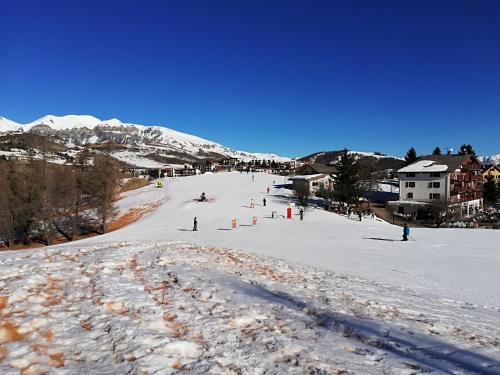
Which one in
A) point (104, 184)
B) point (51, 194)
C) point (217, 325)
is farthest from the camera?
point (104, 184)

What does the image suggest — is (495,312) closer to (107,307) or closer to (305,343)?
(305,343)

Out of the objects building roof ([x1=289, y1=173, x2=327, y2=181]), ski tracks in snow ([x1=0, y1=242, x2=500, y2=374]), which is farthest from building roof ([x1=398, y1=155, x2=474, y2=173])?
ski tracks in snow ([x1=0, y1=242, x2=500, y2=374])

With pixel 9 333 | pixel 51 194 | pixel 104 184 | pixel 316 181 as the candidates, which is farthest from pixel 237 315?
pixel 316 181

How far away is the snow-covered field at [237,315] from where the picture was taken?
215 inches

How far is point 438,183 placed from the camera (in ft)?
220

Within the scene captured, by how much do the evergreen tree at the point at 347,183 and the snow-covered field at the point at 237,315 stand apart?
38575 millimetres

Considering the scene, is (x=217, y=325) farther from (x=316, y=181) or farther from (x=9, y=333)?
(x=316, y=181)

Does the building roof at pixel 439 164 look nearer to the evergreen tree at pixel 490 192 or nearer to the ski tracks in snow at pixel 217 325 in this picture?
the evergreen tree at pixel 490 192

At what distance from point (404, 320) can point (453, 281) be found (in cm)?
685

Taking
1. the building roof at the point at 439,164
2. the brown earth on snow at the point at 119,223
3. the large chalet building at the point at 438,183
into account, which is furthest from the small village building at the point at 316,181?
the brown earth on snow at the point at 119,223

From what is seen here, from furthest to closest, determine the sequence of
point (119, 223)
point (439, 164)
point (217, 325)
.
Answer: point (439, 164) < point (119, 223) < point (217, 325)

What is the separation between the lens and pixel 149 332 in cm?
623

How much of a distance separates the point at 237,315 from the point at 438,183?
228 ft

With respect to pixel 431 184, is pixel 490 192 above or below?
below
